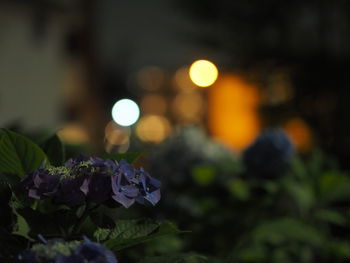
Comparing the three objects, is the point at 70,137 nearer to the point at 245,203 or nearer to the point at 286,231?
the point at 245,203

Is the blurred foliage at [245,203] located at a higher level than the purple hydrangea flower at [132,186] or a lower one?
lower

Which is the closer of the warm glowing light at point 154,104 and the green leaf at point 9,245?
the green leaf at point 9,245

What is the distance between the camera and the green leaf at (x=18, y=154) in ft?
2.54

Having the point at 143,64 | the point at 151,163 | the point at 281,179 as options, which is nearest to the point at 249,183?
the point at 281,179

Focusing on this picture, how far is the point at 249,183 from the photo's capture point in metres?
1.75

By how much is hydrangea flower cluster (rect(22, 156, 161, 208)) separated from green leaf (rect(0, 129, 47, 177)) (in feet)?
0.25

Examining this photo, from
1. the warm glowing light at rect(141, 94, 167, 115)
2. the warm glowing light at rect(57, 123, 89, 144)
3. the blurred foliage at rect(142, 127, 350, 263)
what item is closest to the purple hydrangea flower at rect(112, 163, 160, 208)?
the warm glowing light at rect(57, 123, 89, 144)

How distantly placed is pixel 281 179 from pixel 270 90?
16.0ft

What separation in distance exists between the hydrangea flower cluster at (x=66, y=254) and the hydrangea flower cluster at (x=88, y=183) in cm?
8

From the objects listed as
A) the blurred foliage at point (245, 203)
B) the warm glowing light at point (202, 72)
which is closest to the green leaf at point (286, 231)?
the blurred foliage at point (245, 203)

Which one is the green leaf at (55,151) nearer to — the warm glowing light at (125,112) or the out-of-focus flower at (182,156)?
the out-of-focus flower at (182,156)

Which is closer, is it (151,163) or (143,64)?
(151,163)

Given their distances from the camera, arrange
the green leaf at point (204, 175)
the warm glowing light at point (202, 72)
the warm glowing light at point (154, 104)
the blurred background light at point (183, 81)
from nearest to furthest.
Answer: the green leaf at point (204, 175) → the warm glowing light at point (202, 72) → the blurred background light at point (183, 81) → the warm glowing light at point (154, 104)

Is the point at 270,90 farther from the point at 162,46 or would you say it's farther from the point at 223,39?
the point at 162,46
